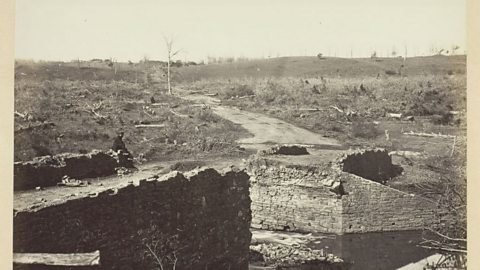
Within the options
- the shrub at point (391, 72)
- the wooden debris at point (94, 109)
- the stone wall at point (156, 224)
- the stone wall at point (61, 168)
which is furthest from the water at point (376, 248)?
the wooden debris at point (94, 109)

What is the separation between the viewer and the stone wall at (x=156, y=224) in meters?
3.37

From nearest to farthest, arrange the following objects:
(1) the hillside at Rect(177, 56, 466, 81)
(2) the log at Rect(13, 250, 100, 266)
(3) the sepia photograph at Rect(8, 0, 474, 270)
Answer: (2) the log at Rect(13, 250, 100, 266) → (3) the sepia photograph at Rect(8, 0, 474, 270) → (1) the hillside at Rect(177, 56, 466, 81)

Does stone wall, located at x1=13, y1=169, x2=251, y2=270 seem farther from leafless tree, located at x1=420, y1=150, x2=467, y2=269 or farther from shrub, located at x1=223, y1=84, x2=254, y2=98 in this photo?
leafless tree, located at x1=420, y1=150, x2=467, y2=269

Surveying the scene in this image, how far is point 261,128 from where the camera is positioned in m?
3.64

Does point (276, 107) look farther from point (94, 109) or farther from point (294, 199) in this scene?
point (94, 109)

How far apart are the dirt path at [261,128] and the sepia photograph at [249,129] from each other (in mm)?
11

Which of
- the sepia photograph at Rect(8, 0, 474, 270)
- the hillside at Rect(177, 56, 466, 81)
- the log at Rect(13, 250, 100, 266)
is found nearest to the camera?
the log at Rect(13, 250, 100, 266)

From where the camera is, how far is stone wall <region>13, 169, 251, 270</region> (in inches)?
133

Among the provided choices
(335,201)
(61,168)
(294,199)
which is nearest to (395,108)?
(335,201)

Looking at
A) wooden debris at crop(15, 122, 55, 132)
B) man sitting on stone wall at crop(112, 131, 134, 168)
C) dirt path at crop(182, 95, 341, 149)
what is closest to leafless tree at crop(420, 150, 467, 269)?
dirt path at crop(182, 95, 341, 149)

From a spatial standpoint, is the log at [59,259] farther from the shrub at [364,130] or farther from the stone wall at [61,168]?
the shrub at [364,130]

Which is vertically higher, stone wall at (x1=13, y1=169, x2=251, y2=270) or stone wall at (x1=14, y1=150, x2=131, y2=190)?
stone wall at (x1=14, y1=150, x2=131, y2=190)

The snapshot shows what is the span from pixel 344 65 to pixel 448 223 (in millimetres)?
1053

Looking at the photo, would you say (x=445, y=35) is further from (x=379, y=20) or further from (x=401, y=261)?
(x=401, y=261)
